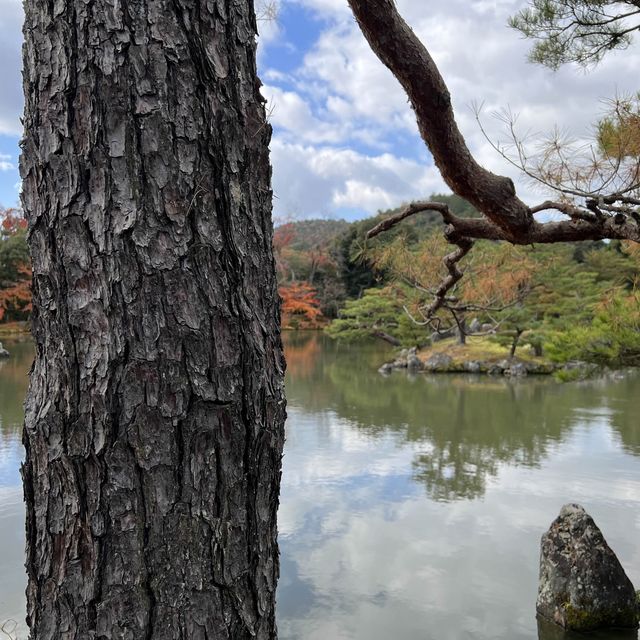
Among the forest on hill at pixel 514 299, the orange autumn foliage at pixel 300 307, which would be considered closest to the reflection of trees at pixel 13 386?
the forest on hill at pixel 514 299

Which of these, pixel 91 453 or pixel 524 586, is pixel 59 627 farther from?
pixel 524 586

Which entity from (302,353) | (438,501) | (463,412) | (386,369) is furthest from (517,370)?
(438,501)

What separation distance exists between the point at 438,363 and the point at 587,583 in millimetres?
6956

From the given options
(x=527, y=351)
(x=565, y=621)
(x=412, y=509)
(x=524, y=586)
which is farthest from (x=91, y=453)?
(x=527, y=351)

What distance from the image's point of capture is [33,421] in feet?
2.00

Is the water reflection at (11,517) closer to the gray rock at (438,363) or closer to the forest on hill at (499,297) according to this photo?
the forest on hill at (499,297)

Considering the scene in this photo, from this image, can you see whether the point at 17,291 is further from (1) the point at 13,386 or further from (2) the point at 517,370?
(2) the point at 517,370

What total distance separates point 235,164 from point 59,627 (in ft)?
1.65

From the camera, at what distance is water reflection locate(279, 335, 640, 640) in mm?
2525

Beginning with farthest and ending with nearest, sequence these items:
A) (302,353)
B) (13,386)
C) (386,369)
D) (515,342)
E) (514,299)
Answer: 1. (302,353)
2. (386,369)
3. (515,342)
4. (514,299)
5. (13,386)

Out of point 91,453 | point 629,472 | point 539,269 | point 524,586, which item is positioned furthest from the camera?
point 539,269

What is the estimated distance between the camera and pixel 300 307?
15820 millimetres

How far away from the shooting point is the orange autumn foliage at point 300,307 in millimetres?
15781

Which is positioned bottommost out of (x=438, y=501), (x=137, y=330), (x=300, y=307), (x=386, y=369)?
(x=438, y=501)
